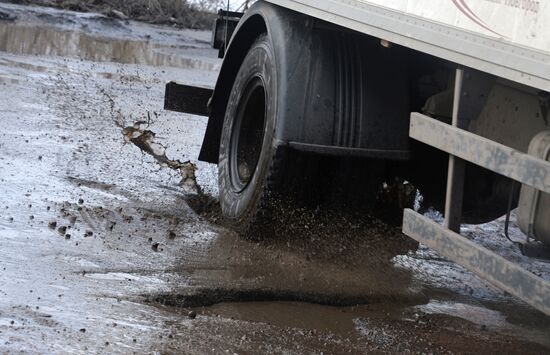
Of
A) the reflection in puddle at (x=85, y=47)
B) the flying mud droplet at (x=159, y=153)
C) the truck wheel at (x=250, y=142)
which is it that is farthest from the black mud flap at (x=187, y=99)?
the reflection in puddle at (x=85, y=47)

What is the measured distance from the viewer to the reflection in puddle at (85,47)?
50.2ft

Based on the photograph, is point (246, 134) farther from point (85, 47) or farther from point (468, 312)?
point (85, 47)

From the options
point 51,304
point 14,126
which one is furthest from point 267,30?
point 14,126

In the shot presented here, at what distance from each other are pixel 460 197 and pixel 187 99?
3.73 metres

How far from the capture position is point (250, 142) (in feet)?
23.3

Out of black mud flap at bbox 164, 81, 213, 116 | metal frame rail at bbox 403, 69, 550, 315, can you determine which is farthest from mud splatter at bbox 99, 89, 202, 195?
metal frame rail at bbox 403, 69, 550, 315

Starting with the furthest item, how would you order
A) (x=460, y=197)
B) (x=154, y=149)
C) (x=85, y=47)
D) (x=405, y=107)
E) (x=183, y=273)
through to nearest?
(x=85, y=47)
(x=154, y=149)
(x=405, y=107)
(x=183, y=273)
(x=460, y=197)

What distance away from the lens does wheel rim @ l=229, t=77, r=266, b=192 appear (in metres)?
6.93

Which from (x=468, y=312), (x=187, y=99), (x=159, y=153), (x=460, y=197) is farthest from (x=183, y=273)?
(x=159, y=153)

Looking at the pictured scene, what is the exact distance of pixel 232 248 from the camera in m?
6.20

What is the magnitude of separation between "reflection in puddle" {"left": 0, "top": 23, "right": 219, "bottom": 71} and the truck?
781cm

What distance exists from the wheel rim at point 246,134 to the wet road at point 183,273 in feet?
1.40

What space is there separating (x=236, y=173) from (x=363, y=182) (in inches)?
42.2

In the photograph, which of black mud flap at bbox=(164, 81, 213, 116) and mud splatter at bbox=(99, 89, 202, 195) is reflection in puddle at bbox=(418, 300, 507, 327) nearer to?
mud splatter at bbox=(99, 89, 202, 195)
